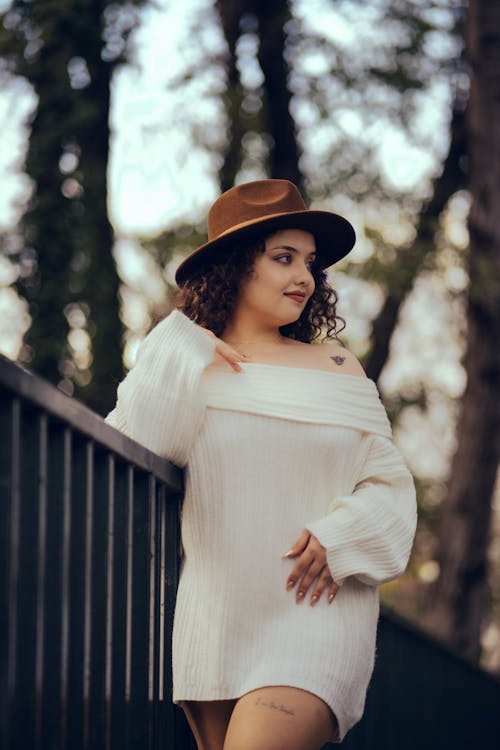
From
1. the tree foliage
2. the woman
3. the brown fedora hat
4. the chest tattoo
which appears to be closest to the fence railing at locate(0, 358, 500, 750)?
the woman

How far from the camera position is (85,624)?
2.83 m

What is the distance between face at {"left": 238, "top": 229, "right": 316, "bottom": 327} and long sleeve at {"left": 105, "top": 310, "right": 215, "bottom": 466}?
371 millimetres

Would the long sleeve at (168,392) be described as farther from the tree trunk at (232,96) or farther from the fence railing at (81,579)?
the tree trunk at (232,96)

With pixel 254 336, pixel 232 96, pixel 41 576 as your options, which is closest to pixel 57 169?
pixel 232 96

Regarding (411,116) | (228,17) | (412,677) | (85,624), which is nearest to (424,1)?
(411,116)

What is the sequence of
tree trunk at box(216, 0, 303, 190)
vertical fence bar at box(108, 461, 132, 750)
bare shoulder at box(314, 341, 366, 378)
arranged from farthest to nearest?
tree trunk at box(216, 0, 303, 190), bare shoulder at box(314, 341, 366, 378), vertical fence bar at box(108, 461, 132, 750)

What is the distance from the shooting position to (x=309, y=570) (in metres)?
3.54

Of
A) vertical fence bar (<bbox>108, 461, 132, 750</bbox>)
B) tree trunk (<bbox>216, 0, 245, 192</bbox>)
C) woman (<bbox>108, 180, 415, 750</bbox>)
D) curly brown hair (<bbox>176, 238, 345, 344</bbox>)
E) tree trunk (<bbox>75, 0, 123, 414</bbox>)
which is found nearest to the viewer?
vertical fence bar (<bbox>108, 461, 132, 750</bbox>)

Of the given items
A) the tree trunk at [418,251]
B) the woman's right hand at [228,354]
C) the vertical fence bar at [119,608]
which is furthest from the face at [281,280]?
the tree trunk at [418,251]

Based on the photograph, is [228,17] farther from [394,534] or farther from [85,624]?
[85,624]

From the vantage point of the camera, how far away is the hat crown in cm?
409

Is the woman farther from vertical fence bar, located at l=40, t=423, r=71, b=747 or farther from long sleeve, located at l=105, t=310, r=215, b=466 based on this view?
vertical fence bar, located at l=40, t=423, r=71, b=747

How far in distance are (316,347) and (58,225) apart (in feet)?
24.3

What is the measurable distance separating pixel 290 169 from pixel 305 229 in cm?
867
